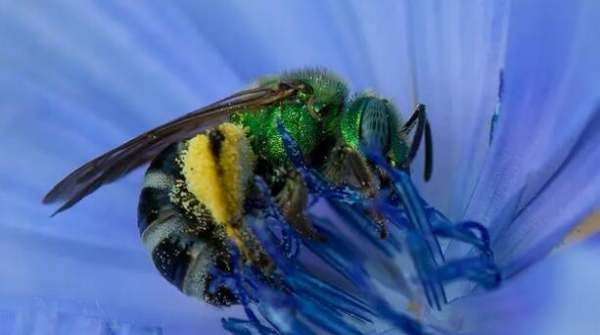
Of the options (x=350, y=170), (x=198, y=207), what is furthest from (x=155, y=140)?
(x=350, y=170)

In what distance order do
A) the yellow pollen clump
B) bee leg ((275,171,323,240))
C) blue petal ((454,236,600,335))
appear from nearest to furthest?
1. blue petal ((454,236,600,335))
2. the yellow pollen clump
3. bee leg ((275,171,323,240))

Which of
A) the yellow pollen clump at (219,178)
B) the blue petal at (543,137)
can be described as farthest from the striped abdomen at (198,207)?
the blue petal at (543,137)

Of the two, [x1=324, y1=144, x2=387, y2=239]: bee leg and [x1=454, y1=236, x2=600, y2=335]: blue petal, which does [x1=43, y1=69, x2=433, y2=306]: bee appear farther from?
[x1=454, y1=236, x2=600, y2=335]: blue petal

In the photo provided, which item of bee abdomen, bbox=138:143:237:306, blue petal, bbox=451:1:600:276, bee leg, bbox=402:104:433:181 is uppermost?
bee abdomen, bbox=138:143:237:306

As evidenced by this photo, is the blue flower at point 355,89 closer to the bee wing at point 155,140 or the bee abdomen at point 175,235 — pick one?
the bee abdomen at point 175,235

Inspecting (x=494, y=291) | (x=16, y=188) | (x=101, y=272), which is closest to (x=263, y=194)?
(x=494, y=291)

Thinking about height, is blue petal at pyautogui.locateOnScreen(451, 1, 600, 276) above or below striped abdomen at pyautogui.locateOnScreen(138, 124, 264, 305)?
below

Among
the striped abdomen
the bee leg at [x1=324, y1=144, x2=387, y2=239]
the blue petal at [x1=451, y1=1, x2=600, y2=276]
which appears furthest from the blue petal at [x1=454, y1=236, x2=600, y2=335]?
the striped abdomen

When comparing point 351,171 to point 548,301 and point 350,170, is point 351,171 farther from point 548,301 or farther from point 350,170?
point 548,301
